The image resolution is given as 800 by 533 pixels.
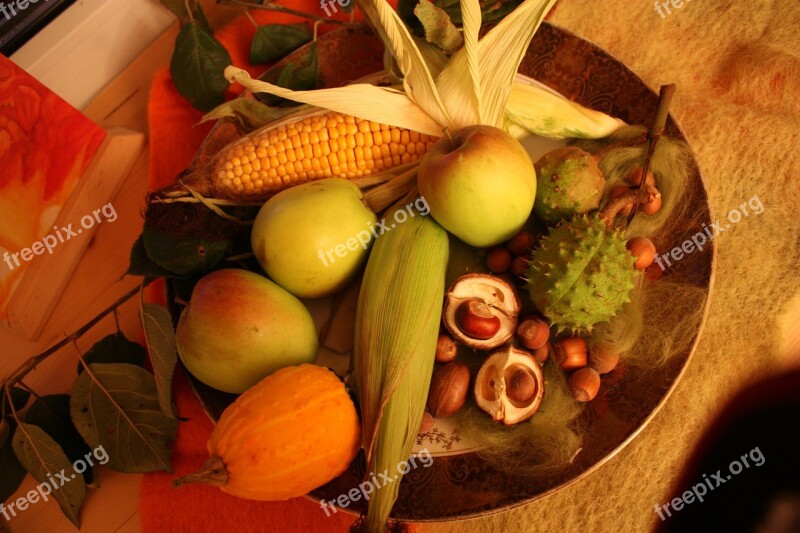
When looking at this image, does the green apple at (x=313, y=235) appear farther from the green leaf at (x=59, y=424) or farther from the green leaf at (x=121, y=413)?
the green leaf at (x=59, y=424)

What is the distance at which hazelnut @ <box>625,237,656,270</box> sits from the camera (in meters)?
0.72

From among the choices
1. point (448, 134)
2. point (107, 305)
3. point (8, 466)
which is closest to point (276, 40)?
point (448, 134)

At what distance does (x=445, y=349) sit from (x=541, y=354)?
4.8 inches

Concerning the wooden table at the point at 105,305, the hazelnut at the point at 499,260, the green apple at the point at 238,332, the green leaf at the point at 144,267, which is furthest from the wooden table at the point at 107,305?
the hazelnut at the point at 499,260

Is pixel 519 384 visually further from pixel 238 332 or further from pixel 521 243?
pixel 238 332

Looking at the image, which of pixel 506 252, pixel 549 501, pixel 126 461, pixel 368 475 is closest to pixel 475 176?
pixel 506 252

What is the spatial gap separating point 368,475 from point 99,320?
1.67ft

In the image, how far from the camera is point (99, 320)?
862 mm

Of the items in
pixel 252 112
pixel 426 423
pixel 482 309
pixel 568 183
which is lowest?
pixel 426 423

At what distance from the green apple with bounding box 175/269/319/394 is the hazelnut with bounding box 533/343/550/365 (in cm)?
29

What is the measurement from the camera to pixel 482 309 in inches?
27.8

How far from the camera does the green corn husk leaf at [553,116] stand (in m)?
0.79

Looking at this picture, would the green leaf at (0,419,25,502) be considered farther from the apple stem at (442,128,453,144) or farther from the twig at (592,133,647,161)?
the twig at (592,133,647,161)

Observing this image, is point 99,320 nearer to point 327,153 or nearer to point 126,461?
point 126,461
